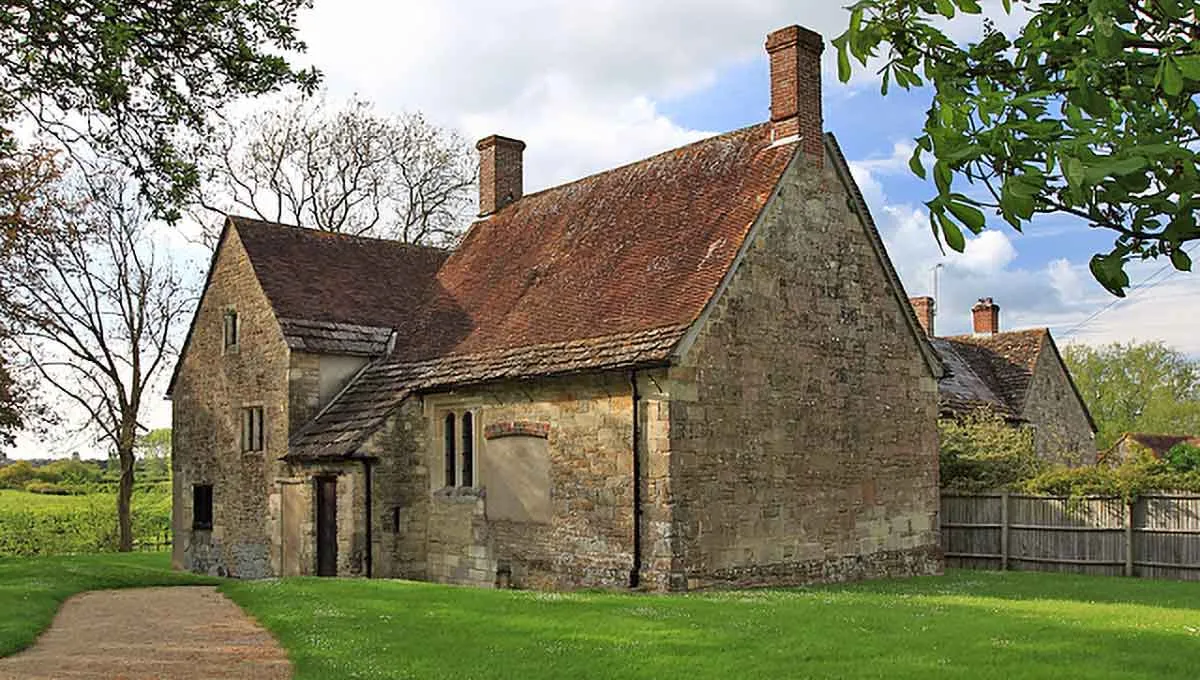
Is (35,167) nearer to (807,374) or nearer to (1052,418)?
(807,374)

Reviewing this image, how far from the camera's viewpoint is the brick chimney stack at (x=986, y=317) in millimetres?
43562

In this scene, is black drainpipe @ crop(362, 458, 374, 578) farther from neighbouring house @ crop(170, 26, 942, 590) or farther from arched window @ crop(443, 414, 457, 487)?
arched window @ crop(443, 414, 457, 487)

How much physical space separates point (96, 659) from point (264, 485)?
13.6m

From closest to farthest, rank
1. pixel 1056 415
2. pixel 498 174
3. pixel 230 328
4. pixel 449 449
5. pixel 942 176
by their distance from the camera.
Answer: pixel 942 176 < pixel 449 449 < pixel 230 328 < pixel 498 174 < pixel 1056 415

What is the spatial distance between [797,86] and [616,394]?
6707 mm

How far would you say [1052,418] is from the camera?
38500 mm

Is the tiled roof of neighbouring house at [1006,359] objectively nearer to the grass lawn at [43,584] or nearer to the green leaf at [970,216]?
the grass lawn at [43,584]

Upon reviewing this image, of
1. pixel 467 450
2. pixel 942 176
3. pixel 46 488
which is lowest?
pixel 46 488

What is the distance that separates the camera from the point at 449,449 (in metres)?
22.9

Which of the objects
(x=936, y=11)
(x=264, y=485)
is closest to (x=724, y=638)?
(x=936, y=11)

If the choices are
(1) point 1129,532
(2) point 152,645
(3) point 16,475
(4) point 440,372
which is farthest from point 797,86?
(3) point 16,475

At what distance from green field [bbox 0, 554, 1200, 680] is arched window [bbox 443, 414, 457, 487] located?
164 inches

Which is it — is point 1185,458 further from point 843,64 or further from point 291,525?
point 843,64

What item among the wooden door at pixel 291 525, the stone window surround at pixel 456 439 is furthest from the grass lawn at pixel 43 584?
the stone window surround at pixel 456 439
